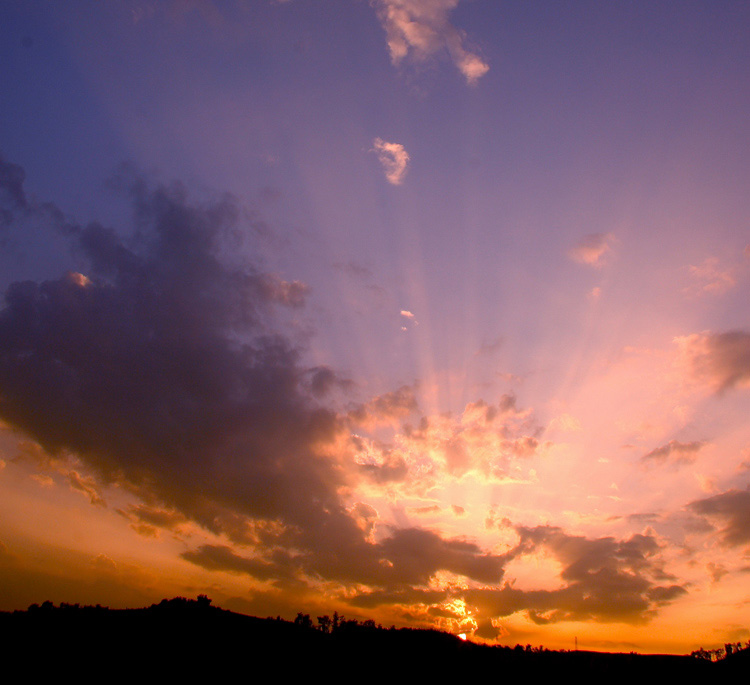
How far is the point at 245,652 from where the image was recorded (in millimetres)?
50562

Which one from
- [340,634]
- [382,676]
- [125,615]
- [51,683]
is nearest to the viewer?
[51,683]

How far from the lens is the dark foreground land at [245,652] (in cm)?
4675

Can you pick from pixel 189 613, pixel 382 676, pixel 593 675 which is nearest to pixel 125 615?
pixel 189 613

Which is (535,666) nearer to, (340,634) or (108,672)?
(340,634)

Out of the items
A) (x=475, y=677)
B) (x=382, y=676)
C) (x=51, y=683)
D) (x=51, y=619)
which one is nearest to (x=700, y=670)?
(x=475, y=677)

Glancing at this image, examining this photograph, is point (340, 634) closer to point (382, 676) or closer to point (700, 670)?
point (382, 676)

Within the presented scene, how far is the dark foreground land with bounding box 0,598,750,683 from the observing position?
46.8 metres

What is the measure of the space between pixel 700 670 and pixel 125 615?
61.2 metres

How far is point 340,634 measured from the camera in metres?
60.5

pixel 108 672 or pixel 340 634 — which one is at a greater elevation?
pixel 340 634

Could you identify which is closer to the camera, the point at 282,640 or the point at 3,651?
the point at 3,651

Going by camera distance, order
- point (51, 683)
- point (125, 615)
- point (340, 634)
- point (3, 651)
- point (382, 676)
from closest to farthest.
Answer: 1. point (51, 683)
2. point (3, 651)
3. point (382, 676)
4. point (125, 615)
5. point (340, 634)

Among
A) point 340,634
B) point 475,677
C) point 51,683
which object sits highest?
point 340,634

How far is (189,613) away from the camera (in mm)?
55500
